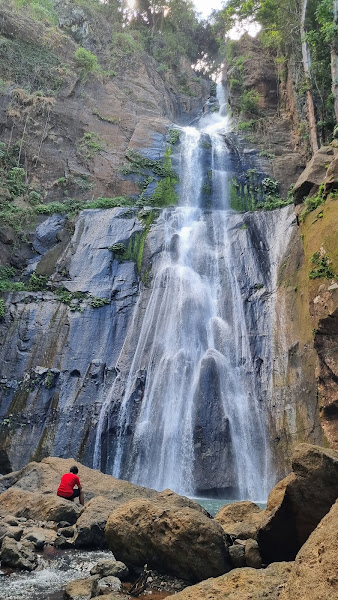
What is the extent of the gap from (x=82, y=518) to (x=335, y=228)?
11.0 meters

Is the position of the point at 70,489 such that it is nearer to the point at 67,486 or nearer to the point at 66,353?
the point at 67,486

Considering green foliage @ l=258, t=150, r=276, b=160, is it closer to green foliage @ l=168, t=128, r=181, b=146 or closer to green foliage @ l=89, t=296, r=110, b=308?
green foliage @ l=168, t=128, r=181, b=146

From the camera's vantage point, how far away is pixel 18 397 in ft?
53.9

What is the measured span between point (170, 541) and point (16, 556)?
212cm

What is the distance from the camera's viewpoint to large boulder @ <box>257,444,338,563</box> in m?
5.33

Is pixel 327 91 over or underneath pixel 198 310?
over

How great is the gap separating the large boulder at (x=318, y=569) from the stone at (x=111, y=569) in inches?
129

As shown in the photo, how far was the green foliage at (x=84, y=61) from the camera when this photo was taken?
1198 inches

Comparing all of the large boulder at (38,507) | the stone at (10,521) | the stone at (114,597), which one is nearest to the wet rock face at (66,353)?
the large boulder at (38,507)

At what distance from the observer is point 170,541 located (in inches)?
222

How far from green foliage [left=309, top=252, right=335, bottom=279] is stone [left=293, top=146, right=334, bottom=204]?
4089mm

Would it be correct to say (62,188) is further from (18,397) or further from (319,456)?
(319,456)

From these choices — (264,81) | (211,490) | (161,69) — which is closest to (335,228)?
(211,490)

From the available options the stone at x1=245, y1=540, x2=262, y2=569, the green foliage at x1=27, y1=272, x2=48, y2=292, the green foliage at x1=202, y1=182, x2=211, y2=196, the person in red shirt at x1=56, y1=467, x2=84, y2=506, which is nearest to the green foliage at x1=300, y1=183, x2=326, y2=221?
the green foliage at x1=202, y1=182, x2=211, y2=196
